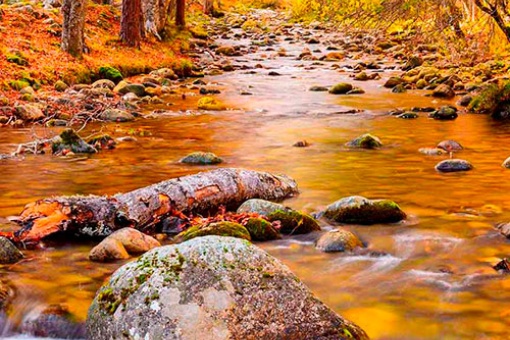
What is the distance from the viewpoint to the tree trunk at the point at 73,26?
16.8 metres

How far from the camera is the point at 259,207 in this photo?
18.2 feet

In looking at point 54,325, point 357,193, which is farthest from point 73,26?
point 54,325

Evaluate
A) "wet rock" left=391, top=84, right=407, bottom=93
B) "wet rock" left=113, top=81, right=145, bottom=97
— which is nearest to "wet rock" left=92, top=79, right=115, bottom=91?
"wet rock" left=113, top=81, right=145, bottom=97

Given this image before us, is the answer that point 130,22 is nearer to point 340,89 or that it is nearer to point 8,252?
point 340,89

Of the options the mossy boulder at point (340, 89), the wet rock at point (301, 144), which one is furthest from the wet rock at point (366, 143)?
the mossy boulder at point (340, 89)

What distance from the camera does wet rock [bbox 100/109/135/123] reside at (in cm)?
1258

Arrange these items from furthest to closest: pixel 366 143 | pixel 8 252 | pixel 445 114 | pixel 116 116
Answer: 1. pixel 445 114
2. pixel 116 116
3. pixel 366 143
4. pixel 8 252

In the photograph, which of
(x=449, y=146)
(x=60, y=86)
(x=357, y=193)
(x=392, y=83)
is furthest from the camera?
(x=392, y=83)

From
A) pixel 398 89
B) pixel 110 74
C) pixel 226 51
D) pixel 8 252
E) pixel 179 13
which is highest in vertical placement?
pixel 179 13

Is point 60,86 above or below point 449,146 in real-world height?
above

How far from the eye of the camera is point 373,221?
5.62 m

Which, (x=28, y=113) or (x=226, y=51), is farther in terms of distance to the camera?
(x=226, y=51)

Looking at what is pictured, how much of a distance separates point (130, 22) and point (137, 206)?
17.7 meters

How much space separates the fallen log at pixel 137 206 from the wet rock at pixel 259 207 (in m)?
0.31
